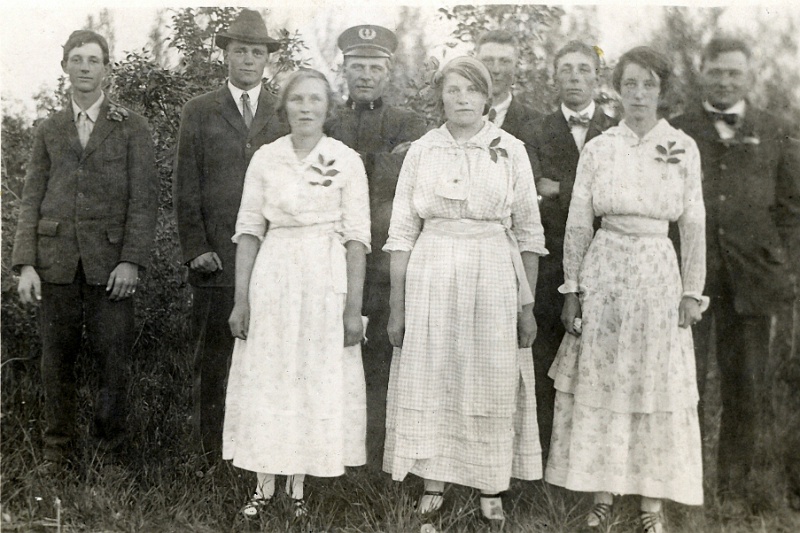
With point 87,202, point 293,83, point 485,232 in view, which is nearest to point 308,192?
point 293,83

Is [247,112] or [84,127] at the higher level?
[247,112]

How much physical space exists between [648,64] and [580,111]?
43 cm

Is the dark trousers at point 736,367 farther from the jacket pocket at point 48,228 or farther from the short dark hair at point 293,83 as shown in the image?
the jacket pocket at point 48,228

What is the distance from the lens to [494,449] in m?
3.91

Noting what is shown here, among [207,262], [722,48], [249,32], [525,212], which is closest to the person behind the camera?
[525,212]

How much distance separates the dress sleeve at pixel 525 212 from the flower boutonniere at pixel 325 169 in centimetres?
96

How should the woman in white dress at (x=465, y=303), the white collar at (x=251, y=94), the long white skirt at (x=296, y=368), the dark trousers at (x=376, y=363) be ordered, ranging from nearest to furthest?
the woman in white dress at (x=465, y=303) → the long white skirt at (x=296, y=368) → the dark trousers at (x=376, y=363) → the white collar at (x=251, y=94)

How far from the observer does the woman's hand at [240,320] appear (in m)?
4.15

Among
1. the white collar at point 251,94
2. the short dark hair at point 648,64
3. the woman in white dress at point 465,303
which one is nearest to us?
the woman in white dress at point 465,303

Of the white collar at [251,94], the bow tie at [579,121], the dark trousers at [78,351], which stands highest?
the white collar at [251,94]

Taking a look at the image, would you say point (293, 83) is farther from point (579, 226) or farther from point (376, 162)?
point (579, 226)

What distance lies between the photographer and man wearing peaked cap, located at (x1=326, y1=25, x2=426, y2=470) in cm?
435

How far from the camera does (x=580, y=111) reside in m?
4.32

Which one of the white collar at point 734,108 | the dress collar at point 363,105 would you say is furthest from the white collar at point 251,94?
the white collar at point 734,108
